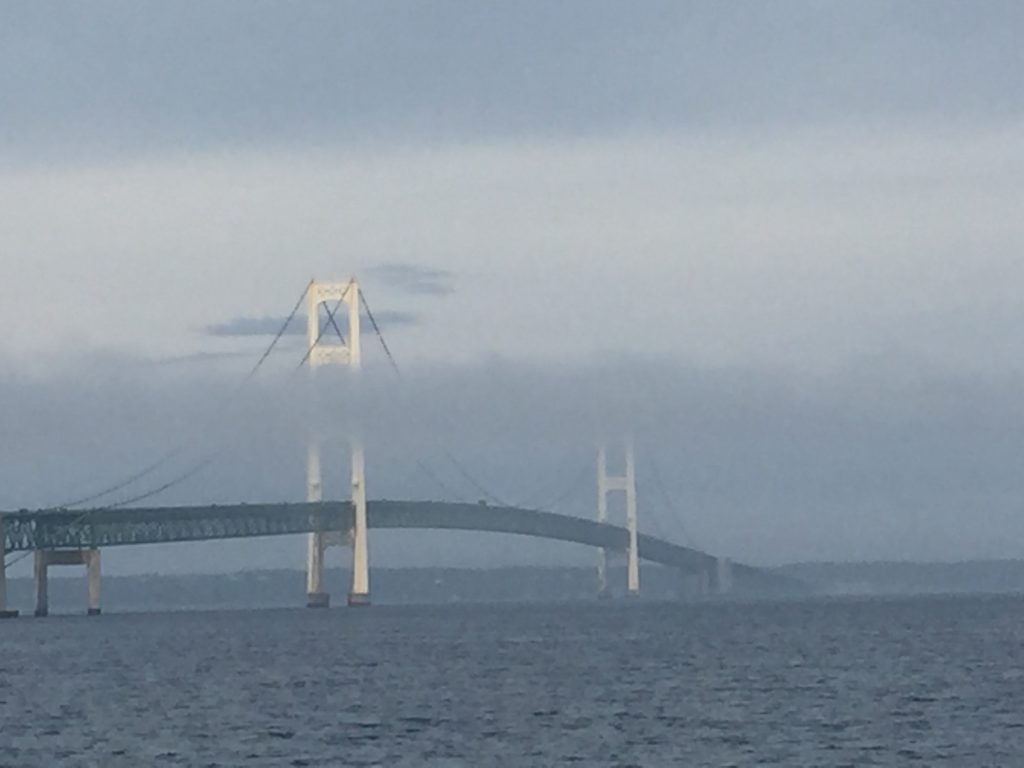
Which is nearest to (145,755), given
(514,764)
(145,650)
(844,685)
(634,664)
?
(514,764)

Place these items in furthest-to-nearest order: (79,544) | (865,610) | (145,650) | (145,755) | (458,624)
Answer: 1. (865,610)
2. (79,544)
3. (458,624)
4. (145,650)
5. (145,755)

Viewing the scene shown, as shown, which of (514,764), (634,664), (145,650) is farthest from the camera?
(145,650)

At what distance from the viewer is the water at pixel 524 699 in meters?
36.8

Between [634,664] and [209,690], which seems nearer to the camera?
[209,690]

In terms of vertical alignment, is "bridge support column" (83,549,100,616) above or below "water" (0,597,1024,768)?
above

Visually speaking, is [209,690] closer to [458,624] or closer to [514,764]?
[514,764]

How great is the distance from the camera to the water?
36.8 m

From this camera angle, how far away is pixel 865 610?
123188mm

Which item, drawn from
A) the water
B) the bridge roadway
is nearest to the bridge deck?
the bridge roadway

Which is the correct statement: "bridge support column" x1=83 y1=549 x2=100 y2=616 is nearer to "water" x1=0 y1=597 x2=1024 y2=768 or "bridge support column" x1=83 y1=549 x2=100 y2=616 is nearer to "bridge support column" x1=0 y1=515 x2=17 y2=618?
"bridge support column" x1=0 y1=515 x2=17 y2=618

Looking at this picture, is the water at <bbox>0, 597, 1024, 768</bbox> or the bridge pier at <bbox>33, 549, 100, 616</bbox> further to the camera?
the bridge pier at <bbox>33, 549, 100, 616</bbox>

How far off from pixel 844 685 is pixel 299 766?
18.1 meters

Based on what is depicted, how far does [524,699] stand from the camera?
47.3 meters

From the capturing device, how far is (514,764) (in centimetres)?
3469
